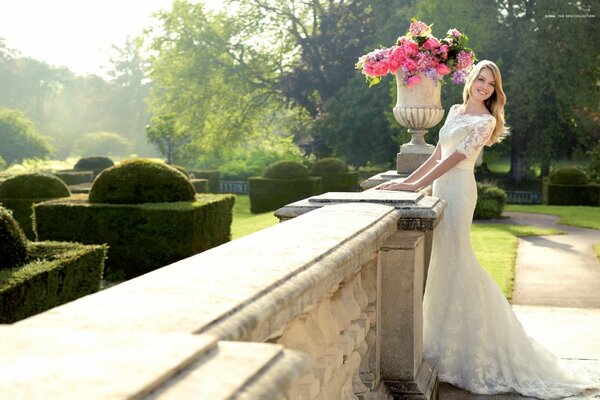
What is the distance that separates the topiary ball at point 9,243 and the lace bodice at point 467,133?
397 centimetres

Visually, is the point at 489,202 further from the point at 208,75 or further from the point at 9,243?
the point at 208,75

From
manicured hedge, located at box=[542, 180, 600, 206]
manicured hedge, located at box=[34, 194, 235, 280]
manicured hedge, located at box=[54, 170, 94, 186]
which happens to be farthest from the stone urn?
manicured hedge, located at box=[54, 170, 94, 186]

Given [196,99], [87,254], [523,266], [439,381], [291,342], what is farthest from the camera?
[196,99]

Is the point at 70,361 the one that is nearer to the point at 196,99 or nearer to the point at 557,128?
the point at 557,128

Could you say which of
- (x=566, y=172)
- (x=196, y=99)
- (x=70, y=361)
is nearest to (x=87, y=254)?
(x=70, y=361)

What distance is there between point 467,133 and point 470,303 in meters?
1.08

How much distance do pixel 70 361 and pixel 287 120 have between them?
46.4m

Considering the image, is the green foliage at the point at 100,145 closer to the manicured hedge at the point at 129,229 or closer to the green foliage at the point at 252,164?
the green foliage at the point at 252,164

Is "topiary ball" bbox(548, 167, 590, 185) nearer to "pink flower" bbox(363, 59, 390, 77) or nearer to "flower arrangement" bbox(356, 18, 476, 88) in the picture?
"flower arrangement" bbox(356, 18, 476, 88)

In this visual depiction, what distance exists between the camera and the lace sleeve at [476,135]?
5.51m

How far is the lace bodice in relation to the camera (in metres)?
5.52

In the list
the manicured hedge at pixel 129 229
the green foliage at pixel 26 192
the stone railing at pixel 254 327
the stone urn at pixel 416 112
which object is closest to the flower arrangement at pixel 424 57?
the stone urn at pixel 416 112

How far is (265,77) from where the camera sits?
4153 centimetres

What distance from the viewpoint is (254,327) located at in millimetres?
1898
